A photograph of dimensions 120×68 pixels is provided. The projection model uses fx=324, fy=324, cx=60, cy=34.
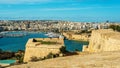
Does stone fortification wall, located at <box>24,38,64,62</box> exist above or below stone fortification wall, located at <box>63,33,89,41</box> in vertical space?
above

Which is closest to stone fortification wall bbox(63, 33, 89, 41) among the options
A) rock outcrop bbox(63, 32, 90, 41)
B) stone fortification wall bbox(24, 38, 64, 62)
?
rock outcrop bbox(63, 32, 90, 41)

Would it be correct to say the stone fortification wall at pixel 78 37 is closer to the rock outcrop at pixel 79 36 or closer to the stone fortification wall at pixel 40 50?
the rock outcrop at pixel 79 36

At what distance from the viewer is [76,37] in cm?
7444

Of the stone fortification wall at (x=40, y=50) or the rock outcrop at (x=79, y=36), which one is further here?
the rock outcrop at (x=79, y=36)

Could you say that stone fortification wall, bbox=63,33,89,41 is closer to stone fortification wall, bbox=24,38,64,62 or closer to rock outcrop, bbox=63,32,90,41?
rock outcrop, bbox=63,32,90,41

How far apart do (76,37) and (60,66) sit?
69510 millimetres

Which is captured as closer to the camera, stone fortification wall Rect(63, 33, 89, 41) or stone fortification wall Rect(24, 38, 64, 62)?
stone fortification wall Rect(24, 38, 64, 62)

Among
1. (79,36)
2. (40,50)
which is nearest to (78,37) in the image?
(79,36)

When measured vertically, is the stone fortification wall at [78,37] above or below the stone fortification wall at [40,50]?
below

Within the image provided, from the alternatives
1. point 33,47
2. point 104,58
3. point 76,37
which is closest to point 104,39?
point 33,47

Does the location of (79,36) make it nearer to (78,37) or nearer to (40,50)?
(78,37)

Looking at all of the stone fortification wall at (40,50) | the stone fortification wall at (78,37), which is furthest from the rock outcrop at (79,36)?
the stone fortification wall at (40,50)

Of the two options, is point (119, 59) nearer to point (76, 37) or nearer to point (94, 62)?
point (94, 62)

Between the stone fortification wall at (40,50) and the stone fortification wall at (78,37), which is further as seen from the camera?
the stone fortification wall at (78,37)
